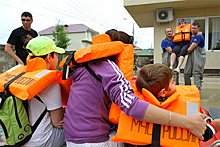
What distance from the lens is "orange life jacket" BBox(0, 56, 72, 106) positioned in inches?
50.3

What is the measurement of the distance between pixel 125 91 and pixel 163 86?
287 millimetres

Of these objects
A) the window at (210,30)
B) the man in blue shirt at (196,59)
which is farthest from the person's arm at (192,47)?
the window at (210,30)

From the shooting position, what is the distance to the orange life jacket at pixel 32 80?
1.28 meters

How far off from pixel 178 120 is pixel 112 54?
24.4 inches

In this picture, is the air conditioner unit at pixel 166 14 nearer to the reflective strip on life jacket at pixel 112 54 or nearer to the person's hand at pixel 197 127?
the reflective strip on life jacket at pixel 112 54

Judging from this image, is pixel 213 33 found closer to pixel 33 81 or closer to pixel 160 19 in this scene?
pixel 160 19

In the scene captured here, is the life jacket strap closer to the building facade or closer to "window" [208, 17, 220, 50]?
the building facade

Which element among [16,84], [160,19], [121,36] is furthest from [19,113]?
[160,19]

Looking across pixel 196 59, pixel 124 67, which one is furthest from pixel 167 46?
pixel 124 67

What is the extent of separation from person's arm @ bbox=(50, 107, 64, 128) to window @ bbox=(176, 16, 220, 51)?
861 cm

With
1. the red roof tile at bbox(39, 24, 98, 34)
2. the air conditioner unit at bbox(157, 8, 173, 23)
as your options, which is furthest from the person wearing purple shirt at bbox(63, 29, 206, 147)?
the red roof tile at bbox(39, 24, 98, 34)

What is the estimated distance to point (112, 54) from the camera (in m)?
1.29

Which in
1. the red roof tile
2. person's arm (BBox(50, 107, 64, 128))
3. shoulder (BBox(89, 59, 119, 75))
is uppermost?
the red roof tile

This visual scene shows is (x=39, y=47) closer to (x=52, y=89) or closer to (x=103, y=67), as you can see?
(x=52, y=89)
